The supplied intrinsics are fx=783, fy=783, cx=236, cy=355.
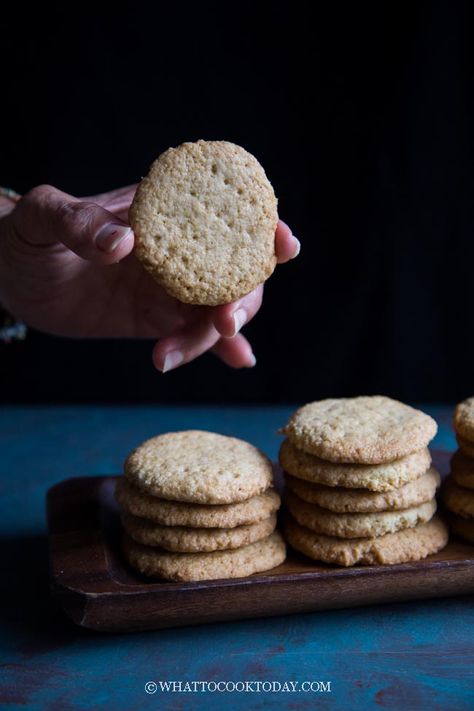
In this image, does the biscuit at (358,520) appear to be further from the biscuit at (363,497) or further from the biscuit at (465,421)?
the biscuit at (465,421)

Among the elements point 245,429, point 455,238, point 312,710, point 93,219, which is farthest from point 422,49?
point 312,710

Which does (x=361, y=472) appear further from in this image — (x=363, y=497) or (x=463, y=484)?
(x=463, y=484)

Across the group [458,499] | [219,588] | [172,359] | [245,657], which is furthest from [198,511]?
[458,499]

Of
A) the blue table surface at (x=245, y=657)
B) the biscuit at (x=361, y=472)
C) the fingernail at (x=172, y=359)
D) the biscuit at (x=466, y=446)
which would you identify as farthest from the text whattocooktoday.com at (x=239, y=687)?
the fingernail at (x=172, y=359)

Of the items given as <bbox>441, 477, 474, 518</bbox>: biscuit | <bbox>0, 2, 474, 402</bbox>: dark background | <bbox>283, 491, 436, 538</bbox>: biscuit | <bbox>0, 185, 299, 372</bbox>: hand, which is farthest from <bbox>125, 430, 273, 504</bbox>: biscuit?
<bbox>0, 2, 474, 402</bbox>: dark background

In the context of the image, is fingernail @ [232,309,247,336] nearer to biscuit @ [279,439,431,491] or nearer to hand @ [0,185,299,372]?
hand @ [0,185,299,372]
